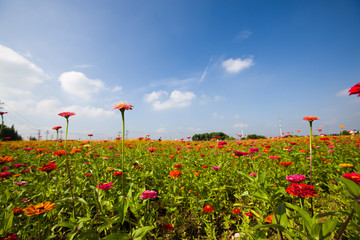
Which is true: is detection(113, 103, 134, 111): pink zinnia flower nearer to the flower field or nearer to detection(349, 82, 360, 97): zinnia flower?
the flower field

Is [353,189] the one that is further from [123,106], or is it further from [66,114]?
[66,114]

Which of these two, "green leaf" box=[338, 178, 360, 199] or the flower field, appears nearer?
"green leaf" box=[338, 178, 360, 199]


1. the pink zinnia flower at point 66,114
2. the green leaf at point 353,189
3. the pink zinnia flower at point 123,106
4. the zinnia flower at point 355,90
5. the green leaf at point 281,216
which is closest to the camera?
the green leaf at point 353,189

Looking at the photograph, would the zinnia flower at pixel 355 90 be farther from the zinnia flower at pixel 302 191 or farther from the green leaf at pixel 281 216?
the green leaf at pixel 281 216

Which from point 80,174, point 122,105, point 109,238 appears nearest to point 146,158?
point 80,174

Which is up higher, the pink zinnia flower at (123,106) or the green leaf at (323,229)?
the pink zinnia flower at (123,106)

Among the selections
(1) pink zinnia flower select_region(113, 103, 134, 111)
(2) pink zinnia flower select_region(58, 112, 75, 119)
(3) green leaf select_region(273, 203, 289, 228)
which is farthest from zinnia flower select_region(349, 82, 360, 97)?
(2) pink zinnia flower select_region(58, 112, 75, 119)

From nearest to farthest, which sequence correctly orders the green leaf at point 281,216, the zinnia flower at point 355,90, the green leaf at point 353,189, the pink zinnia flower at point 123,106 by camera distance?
the green leaf at point 353,189
the zinnia flower at point 355,90
the green leaf at point 281,216
the pink zinnia flower at point 123,106

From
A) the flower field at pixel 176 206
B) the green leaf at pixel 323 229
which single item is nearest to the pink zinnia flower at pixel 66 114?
the flower field at pixel 176 206

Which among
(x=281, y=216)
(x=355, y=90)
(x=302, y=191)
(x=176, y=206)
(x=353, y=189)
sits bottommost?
(x=176, y=206)

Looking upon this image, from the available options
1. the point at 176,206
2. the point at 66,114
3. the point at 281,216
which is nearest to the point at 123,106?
the point at 66,114

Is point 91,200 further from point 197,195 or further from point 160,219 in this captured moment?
point 197,195

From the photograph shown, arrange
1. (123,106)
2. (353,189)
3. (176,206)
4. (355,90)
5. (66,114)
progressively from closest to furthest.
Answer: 1. (353,189)
2. (355,90)
3. (123,106)
4. (66,114)
5. (176,206)

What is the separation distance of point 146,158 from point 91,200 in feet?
5.11
